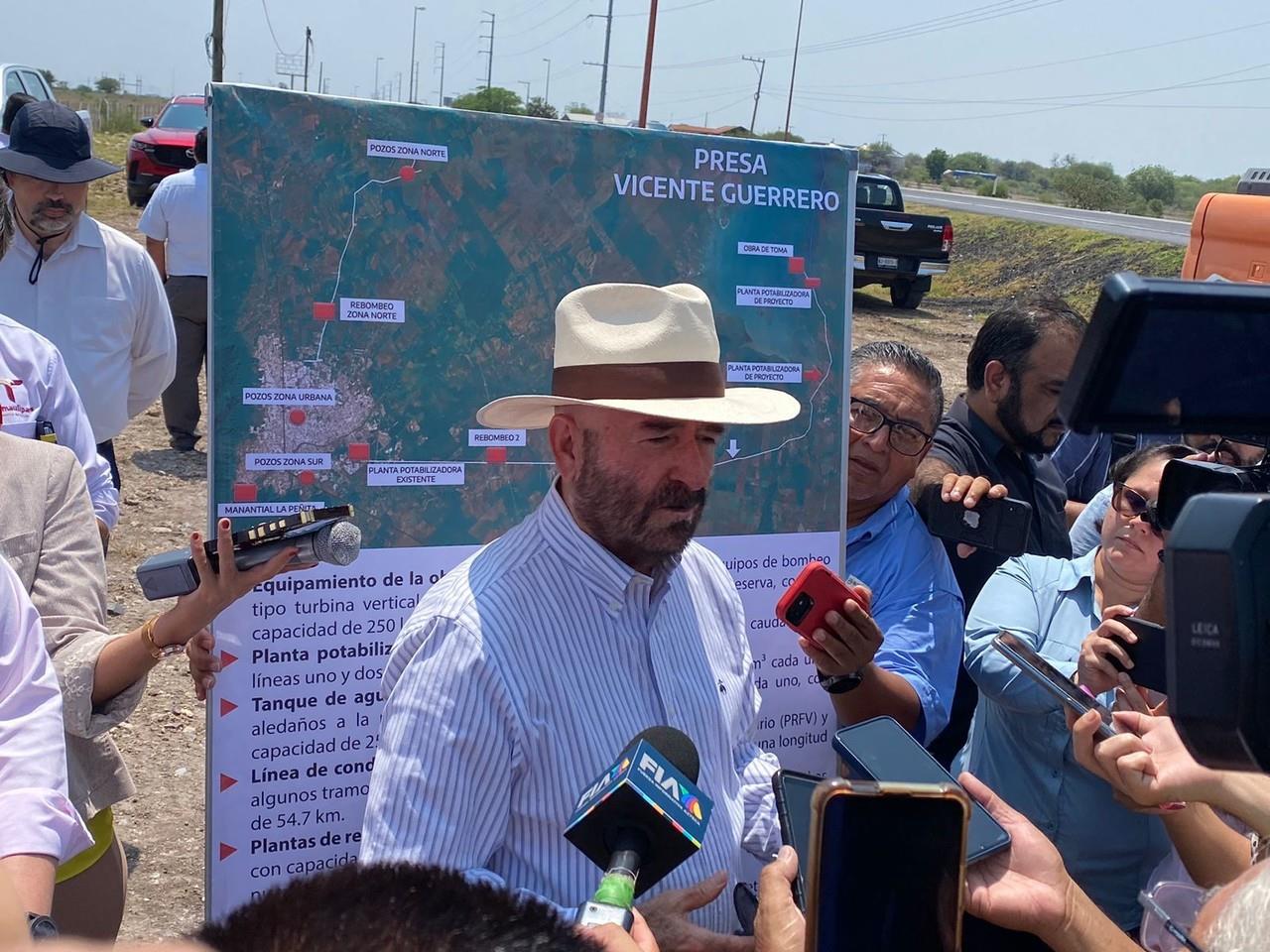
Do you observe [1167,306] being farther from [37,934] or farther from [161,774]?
[161,774]

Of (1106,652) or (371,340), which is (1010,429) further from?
(371,340)

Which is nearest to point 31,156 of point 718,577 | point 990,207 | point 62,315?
point 62,315

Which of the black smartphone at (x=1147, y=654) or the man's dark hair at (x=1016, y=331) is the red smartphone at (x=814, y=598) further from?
the man's dark hair at (x=1016, y=331)

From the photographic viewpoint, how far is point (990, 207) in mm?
38031

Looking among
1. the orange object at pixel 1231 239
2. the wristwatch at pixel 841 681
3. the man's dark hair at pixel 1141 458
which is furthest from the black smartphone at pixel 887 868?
the orange object at pixel 1231 239

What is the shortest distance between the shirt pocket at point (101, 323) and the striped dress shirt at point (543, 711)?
8.28 ft

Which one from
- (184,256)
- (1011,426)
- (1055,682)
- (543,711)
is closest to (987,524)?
(1011,426)

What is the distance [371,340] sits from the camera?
110 inches

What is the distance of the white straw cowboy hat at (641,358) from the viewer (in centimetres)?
235

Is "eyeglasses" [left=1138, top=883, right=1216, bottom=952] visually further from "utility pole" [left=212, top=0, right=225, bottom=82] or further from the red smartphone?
"utility pole" [left=212, top=0, right=225, bottom=82]

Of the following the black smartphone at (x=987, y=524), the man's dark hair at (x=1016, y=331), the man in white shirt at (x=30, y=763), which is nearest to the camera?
the man in white shirt at (x=30, y=763)

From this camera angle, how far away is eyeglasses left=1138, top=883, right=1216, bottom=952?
6.14ft

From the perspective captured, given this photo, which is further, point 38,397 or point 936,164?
point 936,164

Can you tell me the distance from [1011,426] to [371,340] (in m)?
2.18
